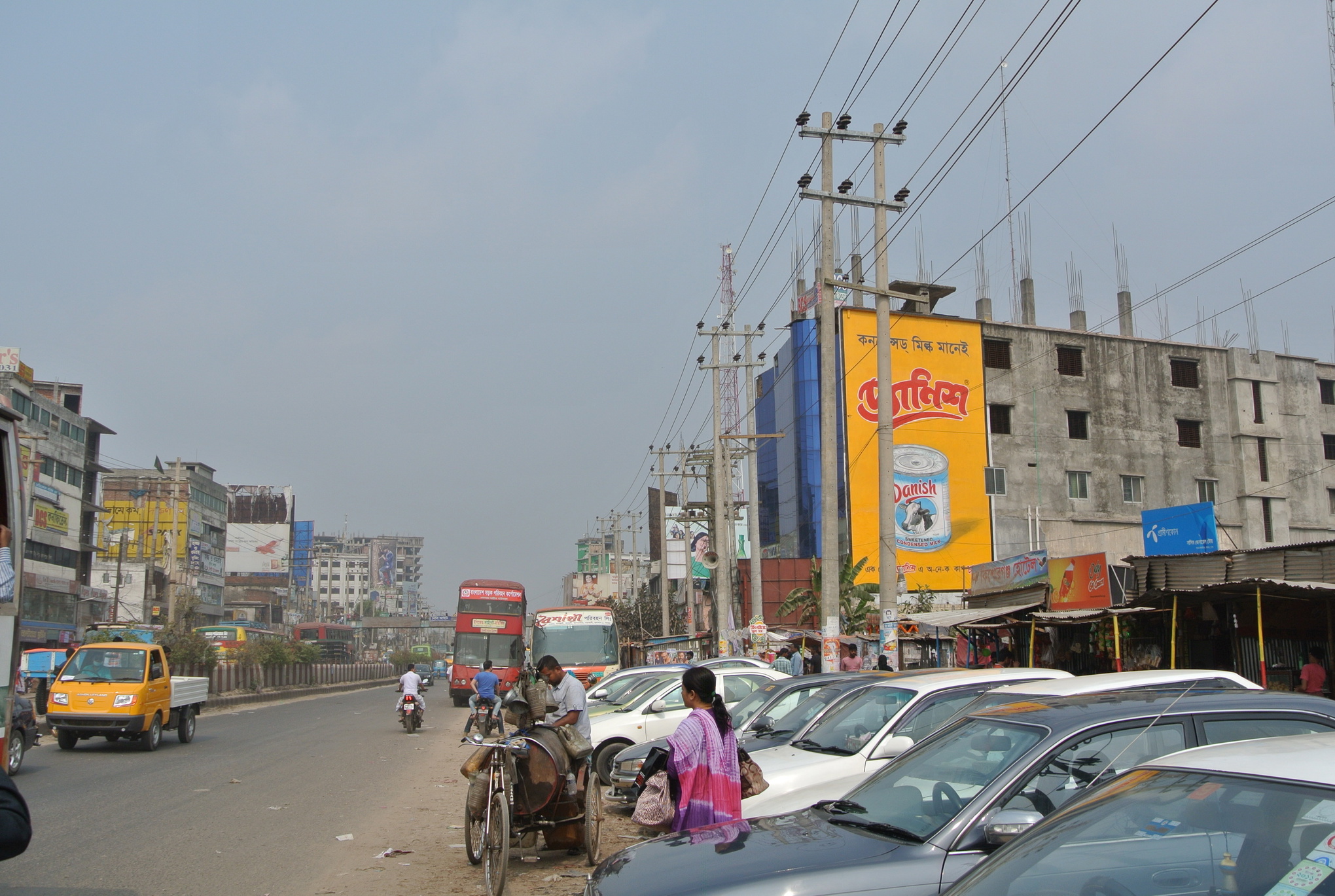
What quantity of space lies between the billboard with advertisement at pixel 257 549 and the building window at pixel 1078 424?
89172 mm

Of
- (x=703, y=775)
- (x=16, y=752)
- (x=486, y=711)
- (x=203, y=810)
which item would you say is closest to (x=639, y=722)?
(x=203, y=810)

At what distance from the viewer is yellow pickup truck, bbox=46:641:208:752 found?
711 inches

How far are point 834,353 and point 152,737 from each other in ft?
47.0

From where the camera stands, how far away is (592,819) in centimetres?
920

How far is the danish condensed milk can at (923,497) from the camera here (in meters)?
48.6

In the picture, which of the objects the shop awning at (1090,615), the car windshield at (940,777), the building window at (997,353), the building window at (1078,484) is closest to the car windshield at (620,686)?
the shop awning at (1090,615)

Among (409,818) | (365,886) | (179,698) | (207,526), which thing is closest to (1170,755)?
(365,886)

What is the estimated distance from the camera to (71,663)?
730 inches

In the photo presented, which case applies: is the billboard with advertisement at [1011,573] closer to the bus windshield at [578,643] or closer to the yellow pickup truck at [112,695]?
the bus windshield at [578,643]

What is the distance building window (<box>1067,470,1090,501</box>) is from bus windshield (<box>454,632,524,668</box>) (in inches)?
1104

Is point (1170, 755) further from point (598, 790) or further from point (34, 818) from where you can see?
point (34, 818)

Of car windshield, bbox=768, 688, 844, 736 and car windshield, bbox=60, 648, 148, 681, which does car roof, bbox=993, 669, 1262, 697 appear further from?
car windshield, bbox=60, 648, 148, 681

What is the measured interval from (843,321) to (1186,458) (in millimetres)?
20048

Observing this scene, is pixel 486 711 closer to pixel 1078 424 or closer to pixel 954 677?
pixel 954 677
